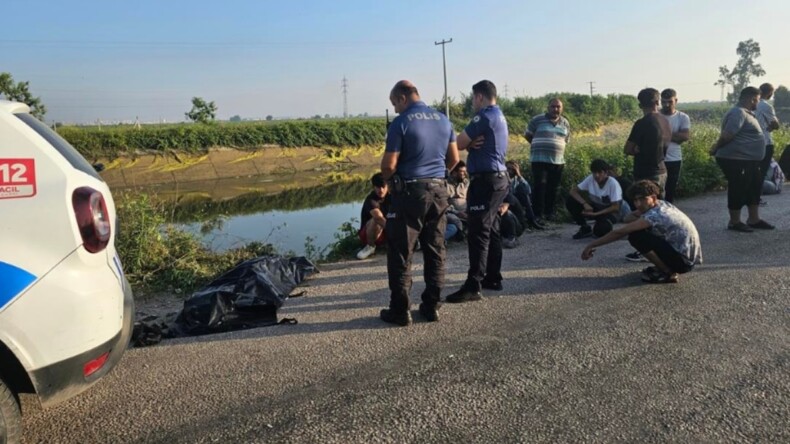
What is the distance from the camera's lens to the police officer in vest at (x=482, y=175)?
509cm

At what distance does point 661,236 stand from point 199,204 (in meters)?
15.7

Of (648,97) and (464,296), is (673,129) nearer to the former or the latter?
(648,97)

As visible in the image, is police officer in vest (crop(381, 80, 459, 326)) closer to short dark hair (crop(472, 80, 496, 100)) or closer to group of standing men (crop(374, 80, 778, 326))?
group of standing men (crop(374, 80, 778, 326))

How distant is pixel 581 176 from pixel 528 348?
7188 mm

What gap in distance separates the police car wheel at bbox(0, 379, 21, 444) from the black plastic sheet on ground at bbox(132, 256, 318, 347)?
66.7 inches

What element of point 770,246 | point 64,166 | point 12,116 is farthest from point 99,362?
point 770,246

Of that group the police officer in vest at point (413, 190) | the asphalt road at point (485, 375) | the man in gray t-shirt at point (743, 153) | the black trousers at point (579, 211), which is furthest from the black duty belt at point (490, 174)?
the man in gray t-shirt at point (743, 153)

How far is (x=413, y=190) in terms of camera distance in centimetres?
445

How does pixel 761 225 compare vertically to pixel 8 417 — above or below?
below

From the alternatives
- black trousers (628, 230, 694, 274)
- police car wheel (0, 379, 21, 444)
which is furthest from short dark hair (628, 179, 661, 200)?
police car wheel (0, 379, 21, 444)

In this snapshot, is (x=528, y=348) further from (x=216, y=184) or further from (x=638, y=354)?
(x=216, y=184)

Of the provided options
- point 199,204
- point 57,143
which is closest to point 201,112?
point 199,204

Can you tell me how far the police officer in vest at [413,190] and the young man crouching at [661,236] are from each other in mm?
1785

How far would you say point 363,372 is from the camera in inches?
146
